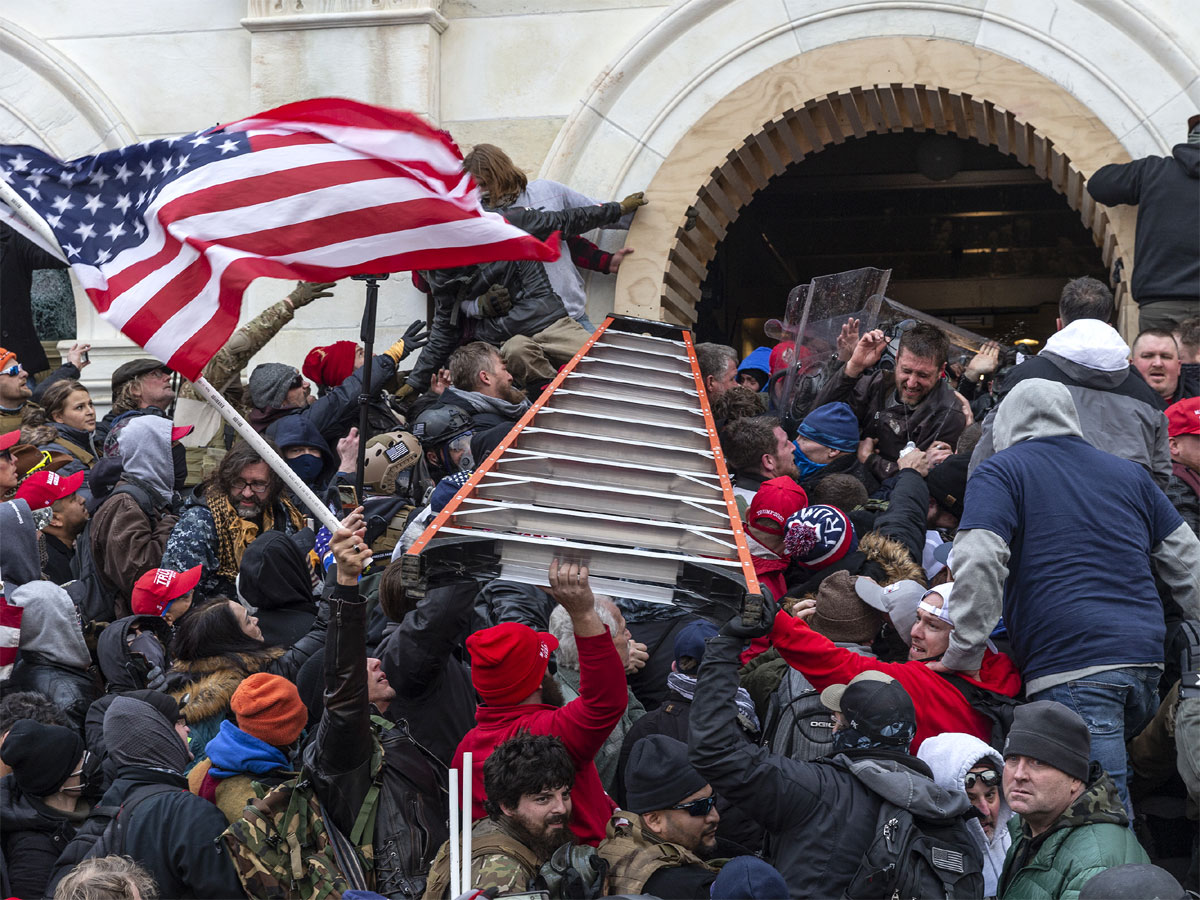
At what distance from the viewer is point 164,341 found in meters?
5.32

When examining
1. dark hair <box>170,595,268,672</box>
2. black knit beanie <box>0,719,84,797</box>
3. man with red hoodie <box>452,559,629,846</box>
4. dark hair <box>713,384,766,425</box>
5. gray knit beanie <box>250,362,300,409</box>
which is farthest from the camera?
gray knit beanie <box>250,362,300,409</box>

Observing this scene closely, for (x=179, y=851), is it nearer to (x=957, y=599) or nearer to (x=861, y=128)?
(x=957, y=599)

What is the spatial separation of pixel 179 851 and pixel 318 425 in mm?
4022

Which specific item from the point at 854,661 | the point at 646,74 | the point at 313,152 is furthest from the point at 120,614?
the point at 646,74

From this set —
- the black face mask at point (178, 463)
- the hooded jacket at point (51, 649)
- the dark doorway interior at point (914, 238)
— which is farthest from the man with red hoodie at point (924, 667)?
the dark doorway interior at point (914, 238)

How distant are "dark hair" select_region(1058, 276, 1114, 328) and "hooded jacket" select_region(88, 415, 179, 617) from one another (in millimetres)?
4412

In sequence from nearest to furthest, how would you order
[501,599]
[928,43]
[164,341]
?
[164,341] < [501,599] < [928,43]

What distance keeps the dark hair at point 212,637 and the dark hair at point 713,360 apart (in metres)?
3.25

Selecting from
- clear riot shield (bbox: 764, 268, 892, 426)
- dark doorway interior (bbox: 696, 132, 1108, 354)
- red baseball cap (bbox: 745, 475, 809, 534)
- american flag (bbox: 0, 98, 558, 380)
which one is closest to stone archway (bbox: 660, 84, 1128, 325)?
clear riot shield (bbox: 764, 268, 892, 426)

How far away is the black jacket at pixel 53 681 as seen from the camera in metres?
6.73

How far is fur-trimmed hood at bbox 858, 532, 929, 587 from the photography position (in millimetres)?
6336

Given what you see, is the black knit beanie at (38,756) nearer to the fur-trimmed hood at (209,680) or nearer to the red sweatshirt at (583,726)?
the fur-trimmed hood at (209,680)

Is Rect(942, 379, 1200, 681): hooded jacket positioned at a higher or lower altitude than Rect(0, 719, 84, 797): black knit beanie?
higher

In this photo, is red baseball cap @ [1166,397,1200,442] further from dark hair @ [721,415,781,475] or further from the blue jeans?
dark hair @ [721,415,781,475]
